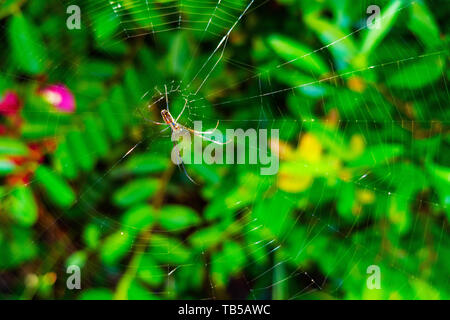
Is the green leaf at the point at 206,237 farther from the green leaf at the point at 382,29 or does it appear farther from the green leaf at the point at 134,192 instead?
the green leaf at the point at 382,29

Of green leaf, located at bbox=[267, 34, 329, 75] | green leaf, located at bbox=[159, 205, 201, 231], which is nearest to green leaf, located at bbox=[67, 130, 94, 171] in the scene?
green leaf, located at bbox=[159, 205, 201, 231]

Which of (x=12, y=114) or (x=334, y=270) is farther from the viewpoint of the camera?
(x=334, y=270)

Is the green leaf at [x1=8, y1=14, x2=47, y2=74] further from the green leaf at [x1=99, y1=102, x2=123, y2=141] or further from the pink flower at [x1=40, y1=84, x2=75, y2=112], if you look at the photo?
the green leaf at [x1=99, y1=102, x2=123, y2=141]

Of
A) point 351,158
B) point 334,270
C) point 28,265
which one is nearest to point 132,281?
point 28,265

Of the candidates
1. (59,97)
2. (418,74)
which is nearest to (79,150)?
(59,97)

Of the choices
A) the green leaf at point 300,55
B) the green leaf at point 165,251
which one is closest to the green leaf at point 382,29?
the green leaf at point 300,55

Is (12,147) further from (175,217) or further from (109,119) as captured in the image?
(175,217)
